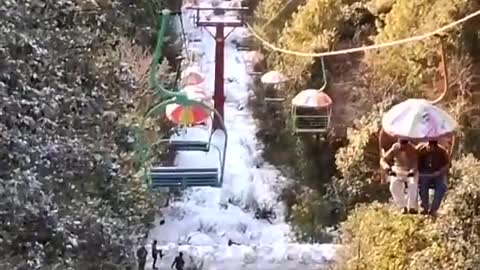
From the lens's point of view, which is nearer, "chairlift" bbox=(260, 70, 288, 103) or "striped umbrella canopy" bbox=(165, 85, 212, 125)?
"striped umbrella canopy" bbox=(165, 85, 212, 125)

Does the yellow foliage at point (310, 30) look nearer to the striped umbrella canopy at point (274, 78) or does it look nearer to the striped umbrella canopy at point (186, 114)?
the striped umbrella canopy at point (274, 78)

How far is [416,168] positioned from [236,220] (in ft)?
20.4

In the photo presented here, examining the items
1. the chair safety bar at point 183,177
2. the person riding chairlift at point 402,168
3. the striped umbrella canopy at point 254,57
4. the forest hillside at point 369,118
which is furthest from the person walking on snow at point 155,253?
the striped umbrella canopy at point 254,57

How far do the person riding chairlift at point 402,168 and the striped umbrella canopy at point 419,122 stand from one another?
0.20m

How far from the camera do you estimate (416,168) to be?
4426 millimetres

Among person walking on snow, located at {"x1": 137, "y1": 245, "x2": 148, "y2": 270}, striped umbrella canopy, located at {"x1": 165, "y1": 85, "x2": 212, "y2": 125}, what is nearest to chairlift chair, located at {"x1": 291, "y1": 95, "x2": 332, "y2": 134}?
striped umbrella canopy, located at {"x1": 165, "y1": 85, "x2": 212, "y2": 125}

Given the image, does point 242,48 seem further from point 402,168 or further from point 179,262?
point 402,168

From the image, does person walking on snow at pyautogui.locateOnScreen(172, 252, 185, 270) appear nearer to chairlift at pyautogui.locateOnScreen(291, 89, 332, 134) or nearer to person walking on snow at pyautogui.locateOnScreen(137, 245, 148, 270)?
person walking on snow at pyautogui.locateOnScreen(137, 245, 148, 270)

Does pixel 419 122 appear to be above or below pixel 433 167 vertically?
above

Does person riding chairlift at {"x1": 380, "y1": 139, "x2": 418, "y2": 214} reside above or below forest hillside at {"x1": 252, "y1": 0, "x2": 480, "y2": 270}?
above

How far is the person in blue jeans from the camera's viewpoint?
14.4 feet

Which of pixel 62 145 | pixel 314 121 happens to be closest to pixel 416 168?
pixel 62 145

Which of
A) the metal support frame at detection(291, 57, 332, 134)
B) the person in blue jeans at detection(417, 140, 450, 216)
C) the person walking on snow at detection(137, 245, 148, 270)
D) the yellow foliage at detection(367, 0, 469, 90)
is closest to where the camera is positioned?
the person in blue jeans at detection(417, 140, 450, 216)

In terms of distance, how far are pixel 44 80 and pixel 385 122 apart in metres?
2.28
